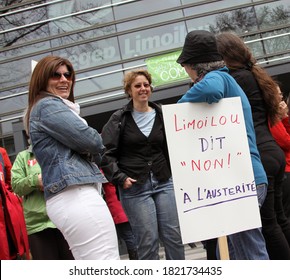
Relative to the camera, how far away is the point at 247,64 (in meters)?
3.10

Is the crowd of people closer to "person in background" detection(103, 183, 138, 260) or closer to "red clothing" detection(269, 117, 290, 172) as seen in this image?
"red clothing" detection(269, 117, 290, 172)

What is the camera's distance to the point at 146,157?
366 centimetres

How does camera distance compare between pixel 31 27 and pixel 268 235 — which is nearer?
pixel 268 235

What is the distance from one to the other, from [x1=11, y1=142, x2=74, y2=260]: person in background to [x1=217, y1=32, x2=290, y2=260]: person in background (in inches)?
61.1

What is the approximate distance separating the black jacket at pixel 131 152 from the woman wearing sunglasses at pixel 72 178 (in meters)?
1.07

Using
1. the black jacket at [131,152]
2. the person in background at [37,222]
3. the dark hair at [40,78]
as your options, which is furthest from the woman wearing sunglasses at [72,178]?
the person in background at [37,222]

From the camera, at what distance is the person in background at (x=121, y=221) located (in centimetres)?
534

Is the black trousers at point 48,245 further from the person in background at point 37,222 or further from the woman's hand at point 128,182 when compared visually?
the woman's hand at point 128,182

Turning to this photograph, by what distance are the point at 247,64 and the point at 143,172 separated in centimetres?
109

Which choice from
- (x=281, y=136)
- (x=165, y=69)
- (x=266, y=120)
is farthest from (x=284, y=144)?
(x=165, y=69)

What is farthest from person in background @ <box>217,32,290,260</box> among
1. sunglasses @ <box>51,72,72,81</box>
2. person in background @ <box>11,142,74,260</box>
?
person in background @ <box>11,142,74,260</box>
